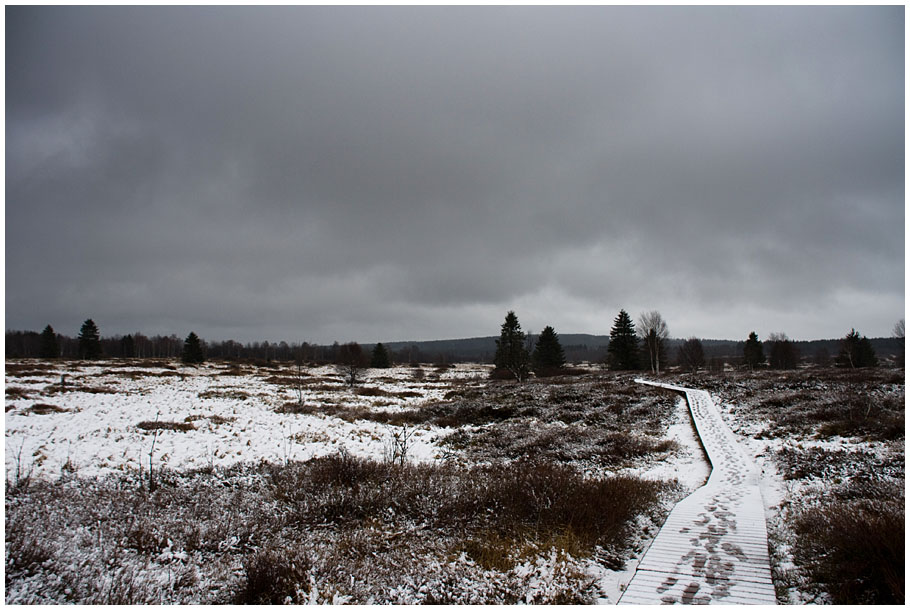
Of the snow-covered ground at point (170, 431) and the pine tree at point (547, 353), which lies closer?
the snow-covered ground at point (170, 431)

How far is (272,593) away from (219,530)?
2.55 metres

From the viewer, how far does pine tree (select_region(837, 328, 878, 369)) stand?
180 ft

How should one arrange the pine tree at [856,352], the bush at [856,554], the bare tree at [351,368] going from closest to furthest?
the bush at [856,554] → the bare tree at [351,368] → the pine tree at [856,352]

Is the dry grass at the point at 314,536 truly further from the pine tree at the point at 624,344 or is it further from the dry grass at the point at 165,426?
the pine tree at the point at 624,344

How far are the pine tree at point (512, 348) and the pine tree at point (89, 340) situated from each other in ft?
220

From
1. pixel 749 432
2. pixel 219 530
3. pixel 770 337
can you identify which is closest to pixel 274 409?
pixel 219 530

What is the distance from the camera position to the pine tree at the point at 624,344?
61594 mm

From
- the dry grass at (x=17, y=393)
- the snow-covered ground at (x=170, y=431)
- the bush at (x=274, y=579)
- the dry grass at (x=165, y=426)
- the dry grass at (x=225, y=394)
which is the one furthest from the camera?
the dry grass at (x=225, y=394)

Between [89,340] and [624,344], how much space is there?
86.0 metres

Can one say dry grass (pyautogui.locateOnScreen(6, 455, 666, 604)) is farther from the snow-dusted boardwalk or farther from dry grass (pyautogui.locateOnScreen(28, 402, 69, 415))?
dry grass (pyautogui.locateOnScreen(28, 402, 69, 415))

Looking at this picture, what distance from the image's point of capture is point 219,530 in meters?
8.02

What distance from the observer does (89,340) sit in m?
70.1

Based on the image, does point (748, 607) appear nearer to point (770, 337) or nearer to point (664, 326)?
point (664, 326)

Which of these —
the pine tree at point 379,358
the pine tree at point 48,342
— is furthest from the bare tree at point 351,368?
the pine tree at point 48,342
